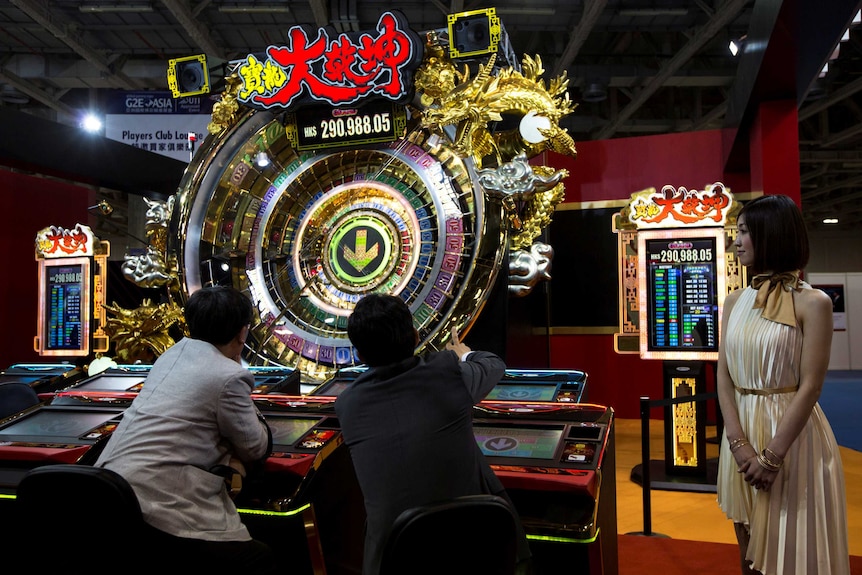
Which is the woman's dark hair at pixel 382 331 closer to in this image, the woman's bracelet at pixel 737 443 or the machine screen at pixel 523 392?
the woman's bracelet at pixel 737 443

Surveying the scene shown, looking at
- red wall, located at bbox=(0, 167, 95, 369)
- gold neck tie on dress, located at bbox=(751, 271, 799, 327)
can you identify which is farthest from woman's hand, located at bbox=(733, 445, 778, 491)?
red wall, located at bbox=(0, 167, 95, 369)

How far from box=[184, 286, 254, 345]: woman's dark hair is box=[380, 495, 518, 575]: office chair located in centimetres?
96

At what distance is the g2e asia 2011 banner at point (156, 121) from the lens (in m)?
9.02

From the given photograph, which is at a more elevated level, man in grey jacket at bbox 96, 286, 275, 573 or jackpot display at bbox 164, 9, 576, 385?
jackpot display at bbox 164, 9, 576, 385

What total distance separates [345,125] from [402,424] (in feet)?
8.47

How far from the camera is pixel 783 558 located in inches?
69.4

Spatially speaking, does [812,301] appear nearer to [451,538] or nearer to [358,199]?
[451,538]

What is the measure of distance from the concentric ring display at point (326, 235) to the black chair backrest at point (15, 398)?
982 mm

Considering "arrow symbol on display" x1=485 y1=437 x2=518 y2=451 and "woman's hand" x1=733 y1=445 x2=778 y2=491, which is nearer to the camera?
"woman's hand" x1=733 y1=445 x2=778 y2=491

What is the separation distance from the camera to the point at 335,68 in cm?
385

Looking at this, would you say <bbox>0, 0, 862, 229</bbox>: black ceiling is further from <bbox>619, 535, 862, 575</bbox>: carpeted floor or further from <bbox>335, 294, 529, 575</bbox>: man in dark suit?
<bbox>335, 294, 529, 575</bbox>: man in dark suit

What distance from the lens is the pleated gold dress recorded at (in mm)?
1759

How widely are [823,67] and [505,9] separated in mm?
3654

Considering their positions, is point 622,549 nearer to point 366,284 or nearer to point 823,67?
point 366,284
